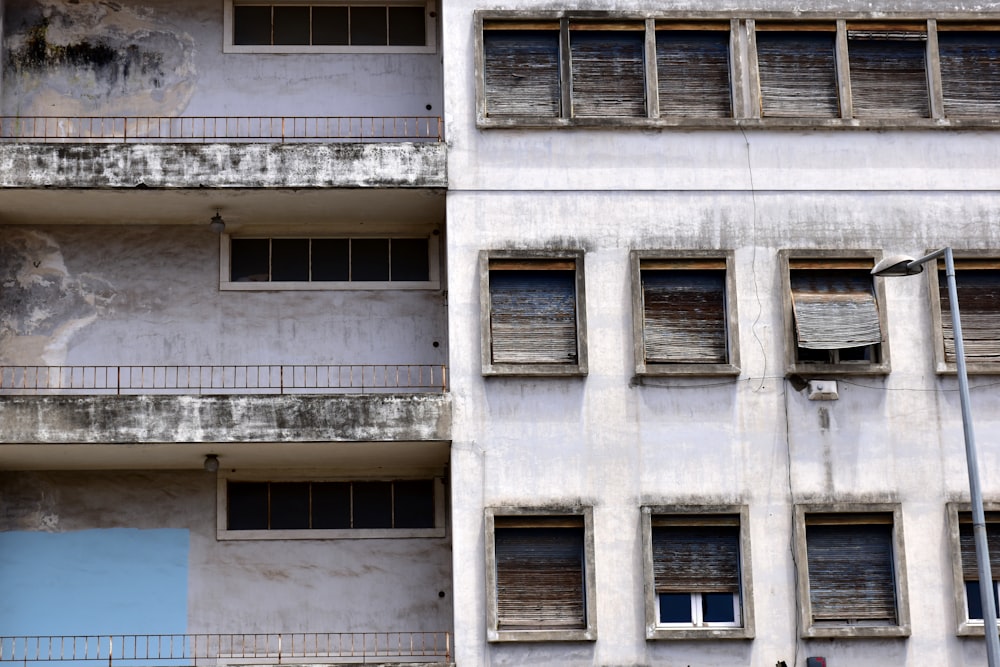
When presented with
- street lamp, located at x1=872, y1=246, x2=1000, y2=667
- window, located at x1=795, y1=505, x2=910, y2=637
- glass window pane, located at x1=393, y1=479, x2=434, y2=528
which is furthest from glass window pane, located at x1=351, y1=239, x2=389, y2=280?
street lamp, located at x1=872, y1=246, x2=1000, y2=667

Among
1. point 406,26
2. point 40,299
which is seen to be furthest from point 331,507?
point 406,26

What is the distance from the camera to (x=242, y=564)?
22.3m

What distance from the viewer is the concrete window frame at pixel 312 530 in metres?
22.4

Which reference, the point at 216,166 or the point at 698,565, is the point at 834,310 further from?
the point at 216,166

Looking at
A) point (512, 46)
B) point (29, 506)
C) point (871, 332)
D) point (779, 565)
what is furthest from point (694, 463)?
point (29, 506)

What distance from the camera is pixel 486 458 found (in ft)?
68.5

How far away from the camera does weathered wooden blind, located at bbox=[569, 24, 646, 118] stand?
872 inches

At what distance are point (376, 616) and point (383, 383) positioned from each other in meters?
3.24

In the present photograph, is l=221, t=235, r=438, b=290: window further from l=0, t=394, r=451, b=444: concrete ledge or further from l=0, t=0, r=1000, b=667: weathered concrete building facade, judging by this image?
l=0, t=394, r=451, b=444: concrete ledge

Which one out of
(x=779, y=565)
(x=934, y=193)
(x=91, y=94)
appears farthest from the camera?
(x=91, y=94)

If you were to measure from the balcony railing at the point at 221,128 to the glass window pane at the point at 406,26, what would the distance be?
4.35ft

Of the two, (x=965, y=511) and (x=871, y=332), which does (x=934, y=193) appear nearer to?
(x=871, y=332)

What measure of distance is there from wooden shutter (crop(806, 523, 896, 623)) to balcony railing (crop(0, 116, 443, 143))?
7.97 metres

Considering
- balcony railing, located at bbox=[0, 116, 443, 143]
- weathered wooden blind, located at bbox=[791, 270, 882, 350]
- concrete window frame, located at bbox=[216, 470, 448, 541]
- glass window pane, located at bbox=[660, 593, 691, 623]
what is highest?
balcony railing, located at bbox=[0, 116, 443, 143]
